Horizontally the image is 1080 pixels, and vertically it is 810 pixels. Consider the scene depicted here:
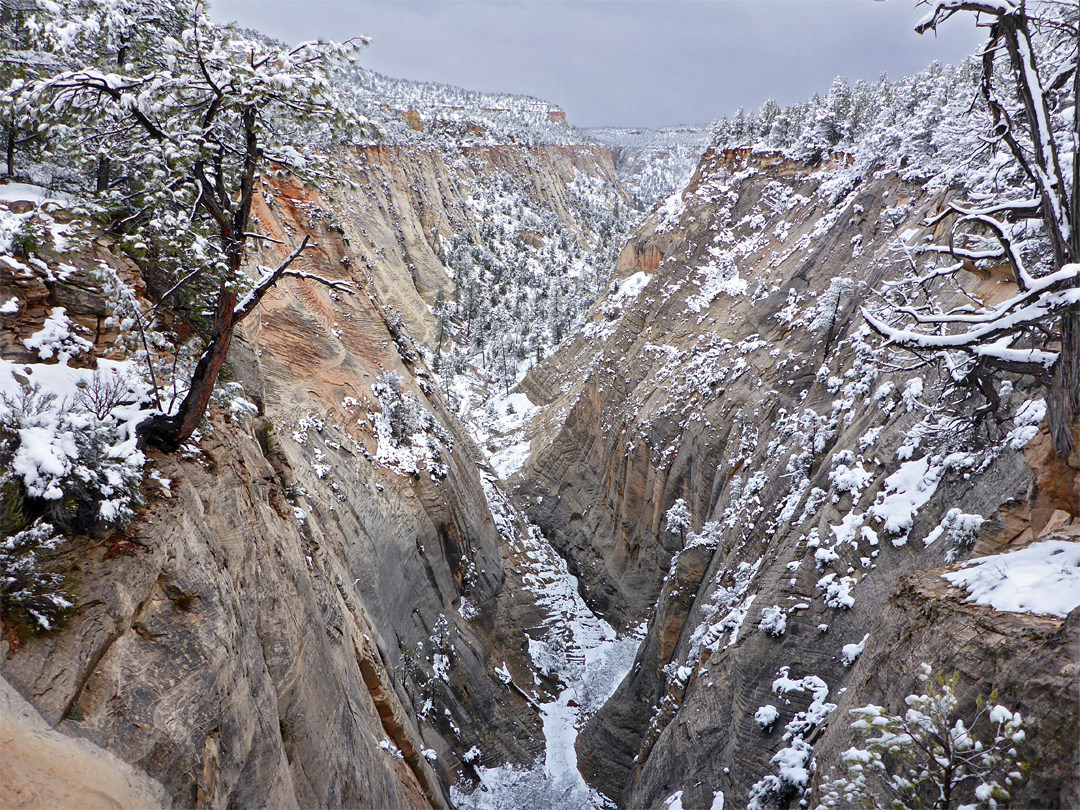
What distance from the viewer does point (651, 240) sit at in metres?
42.0

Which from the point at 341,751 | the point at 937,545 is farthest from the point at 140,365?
the point at 937,545

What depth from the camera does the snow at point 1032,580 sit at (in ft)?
16.7

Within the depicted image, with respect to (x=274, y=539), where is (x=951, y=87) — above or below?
above

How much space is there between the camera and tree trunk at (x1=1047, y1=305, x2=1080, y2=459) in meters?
5.35

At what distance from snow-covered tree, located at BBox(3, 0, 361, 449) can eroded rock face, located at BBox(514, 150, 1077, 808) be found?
31.1ft

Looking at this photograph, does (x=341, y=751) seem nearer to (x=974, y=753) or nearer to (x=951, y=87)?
(x=974, y=753)

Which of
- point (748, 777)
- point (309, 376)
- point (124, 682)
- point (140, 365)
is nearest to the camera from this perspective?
point (124, 682)

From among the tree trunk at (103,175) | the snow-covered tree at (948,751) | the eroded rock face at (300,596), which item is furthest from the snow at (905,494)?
the tree trunk at (103,175)

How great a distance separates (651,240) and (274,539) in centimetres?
3796

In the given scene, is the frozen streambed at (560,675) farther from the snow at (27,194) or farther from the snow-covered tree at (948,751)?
the snow at (27,194)

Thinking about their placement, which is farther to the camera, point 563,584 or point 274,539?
point 563,584

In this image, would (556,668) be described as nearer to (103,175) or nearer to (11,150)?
(103,175)

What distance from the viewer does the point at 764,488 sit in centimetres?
1809

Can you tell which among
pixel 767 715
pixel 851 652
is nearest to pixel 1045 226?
pixel 851 652
